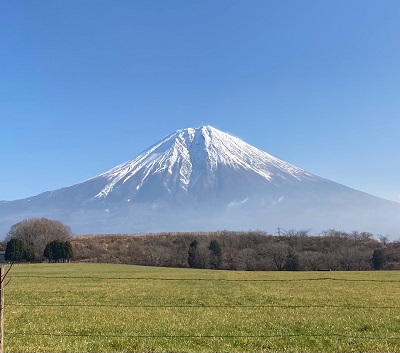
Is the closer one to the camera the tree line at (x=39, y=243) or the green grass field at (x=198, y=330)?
the green grass field at (x=198, y=330)

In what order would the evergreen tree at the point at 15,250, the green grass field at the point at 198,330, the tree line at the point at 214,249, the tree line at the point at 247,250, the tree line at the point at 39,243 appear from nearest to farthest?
the green grass field at the point at 198,330 → the tree line at the point at 247,250 → the tree line at the point at 214,249 → the evergreen tree at the point at 15,250 → the tree line at the point at 39,243

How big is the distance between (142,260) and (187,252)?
1046cm

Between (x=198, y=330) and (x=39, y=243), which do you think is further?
(x=39, y=243)

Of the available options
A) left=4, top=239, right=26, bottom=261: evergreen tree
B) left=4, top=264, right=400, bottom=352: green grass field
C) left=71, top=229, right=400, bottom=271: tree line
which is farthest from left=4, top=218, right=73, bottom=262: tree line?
left=4, top=264, right=400, bottom=352: green grass field

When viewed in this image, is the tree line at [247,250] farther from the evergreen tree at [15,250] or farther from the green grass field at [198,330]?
the green grass field at [198,330]

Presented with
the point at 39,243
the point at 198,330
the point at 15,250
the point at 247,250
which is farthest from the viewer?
the point at 39,243

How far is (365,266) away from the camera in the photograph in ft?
305

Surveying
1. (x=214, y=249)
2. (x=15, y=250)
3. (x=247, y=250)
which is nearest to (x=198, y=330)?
(x=214, y=249)

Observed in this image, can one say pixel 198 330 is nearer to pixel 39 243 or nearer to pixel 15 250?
pixel 15 250

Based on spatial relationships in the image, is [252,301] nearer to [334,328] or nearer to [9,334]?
[334,328]

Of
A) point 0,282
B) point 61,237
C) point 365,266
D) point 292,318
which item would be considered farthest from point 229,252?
point 0,282

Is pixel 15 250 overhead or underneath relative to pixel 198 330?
underneath

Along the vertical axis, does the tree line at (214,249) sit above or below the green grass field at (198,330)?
below

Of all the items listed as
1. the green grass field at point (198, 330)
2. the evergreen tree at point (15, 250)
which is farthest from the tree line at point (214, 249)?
the green grass field at point (198, 330)
